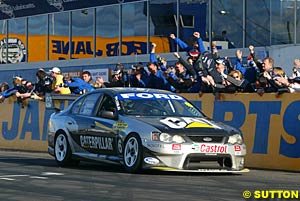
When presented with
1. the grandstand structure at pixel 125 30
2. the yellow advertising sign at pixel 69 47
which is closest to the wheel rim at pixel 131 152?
the grandstand structure at pixel 125 30

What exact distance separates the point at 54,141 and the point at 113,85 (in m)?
4.01

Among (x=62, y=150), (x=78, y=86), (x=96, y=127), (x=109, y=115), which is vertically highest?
(x=78, y=86)

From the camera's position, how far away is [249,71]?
1661cm

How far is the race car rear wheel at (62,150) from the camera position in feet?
49.3

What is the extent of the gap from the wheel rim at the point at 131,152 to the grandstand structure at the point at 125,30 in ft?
32.0

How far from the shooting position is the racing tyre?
1298cm

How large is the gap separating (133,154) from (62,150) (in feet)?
8.06

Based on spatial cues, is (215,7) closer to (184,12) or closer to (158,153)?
(184,12)

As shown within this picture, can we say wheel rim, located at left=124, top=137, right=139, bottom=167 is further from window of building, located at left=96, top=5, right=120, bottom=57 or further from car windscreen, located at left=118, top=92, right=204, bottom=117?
window of building, located at left=96, top=5, right=120, bottom=57

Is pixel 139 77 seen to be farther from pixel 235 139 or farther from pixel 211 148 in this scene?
pixel 211 148

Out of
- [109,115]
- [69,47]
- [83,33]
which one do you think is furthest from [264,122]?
[69,47]

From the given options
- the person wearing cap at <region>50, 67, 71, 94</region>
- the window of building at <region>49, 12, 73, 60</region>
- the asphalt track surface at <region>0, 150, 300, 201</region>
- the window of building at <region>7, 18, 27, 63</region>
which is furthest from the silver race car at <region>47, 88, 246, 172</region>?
the window of building at <region>7, 18, 27, 63</region>

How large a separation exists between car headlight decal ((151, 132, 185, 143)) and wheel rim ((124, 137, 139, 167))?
0.41 metres

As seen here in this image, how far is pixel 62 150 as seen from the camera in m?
15.2
